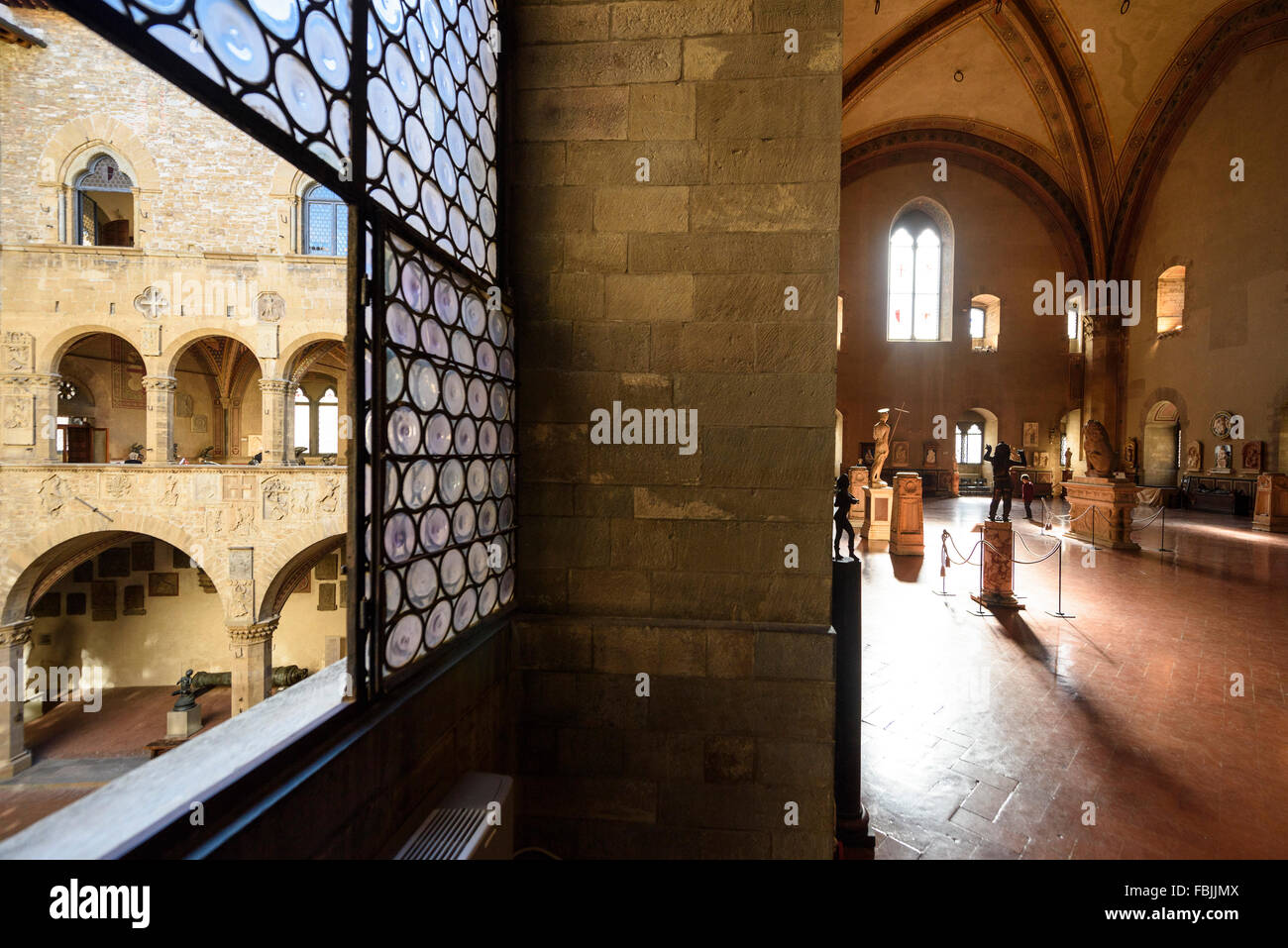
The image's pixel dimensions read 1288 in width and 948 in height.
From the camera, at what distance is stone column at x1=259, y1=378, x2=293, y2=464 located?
1052 cm

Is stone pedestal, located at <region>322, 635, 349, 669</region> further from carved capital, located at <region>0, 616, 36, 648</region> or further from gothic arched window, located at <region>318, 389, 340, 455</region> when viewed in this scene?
gothic arched window, located at <region>318, 389, 340, 455</region>

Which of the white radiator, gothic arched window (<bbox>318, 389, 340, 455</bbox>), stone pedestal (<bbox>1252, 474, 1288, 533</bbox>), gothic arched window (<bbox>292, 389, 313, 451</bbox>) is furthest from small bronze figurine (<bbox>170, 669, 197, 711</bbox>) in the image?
stone pedestal (<bbox>1252, 474, 1288, 533</bbox>)

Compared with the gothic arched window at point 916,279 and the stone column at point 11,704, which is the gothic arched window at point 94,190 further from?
the gothic arched window at point 916,279

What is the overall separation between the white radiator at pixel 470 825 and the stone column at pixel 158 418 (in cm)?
1150

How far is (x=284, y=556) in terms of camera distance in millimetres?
9984

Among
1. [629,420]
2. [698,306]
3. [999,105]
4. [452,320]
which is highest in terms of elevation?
[999,105]

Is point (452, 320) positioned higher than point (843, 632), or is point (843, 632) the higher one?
point (452, 320)

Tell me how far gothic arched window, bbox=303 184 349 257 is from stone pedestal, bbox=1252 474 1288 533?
19.5 m

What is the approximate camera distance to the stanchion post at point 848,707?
109 inches

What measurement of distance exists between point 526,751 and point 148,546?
1527 centimetres
